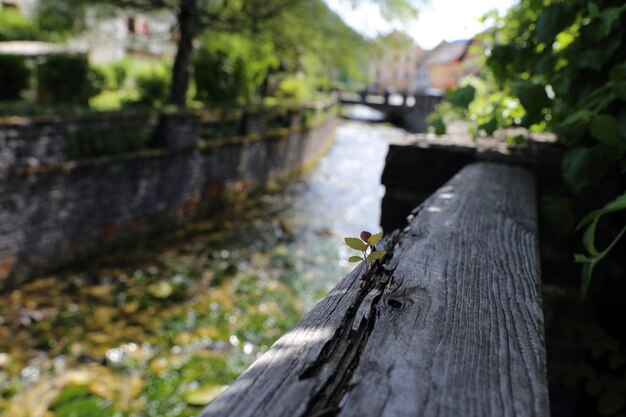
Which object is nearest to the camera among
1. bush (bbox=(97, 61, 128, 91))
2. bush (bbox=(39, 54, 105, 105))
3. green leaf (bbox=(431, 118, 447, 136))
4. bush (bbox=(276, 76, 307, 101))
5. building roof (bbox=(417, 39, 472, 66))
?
green leaf (bbox=(431, 118, 447, 136))

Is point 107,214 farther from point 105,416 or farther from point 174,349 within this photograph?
point 105,416

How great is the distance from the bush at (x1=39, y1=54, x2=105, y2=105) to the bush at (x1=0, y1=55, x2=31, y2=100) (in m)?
0.41

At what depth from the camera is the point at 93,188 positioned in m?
6.73

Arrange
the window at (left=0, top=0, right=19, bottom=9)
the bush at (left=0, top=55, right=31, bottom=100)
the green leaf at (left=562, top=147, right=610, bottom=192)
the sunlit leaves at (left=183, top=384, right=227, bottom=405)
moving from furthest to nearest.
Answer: the window at (left=0, top=0, right=19, bottom=9) < the bush at (left=0, top=55, right=31, bottom=100) < the sunlit leaves at (left=183, top=384, right=227, bottom=405) < the green leaf at (left=562, top=147, right=610, bottom=192)

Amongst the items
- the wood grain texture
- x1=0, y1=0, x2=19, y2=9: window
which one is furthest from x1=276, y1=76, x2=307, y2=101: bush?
the wood grain texture

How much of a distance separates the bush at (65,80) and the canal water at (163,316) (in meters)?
4.29

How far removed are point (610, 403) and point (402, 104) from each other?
36.9 metres

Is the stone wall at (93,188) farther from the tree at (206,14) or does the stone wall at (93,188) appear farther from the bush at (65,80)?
the bush at (65,80)

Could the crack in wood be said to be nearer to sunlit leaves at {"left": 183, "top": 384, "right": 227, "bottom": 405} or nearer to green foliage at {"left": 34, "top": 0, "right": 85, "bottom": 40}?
sunlit leaves at {"left": 183, "top": 384, "right": 227, "bottom": 405}

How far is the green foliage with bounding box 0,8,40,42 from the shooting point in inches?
723

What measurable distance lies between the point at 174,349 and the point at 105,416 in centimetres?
119

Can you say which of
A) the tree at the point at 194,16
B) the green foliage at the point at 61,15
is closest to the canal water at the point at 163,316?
the tree at the point at 194,16

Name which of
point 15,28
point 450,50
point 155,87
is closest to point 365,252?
point 450,50

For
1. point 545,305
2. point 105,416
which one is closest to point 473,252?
point 545,305
